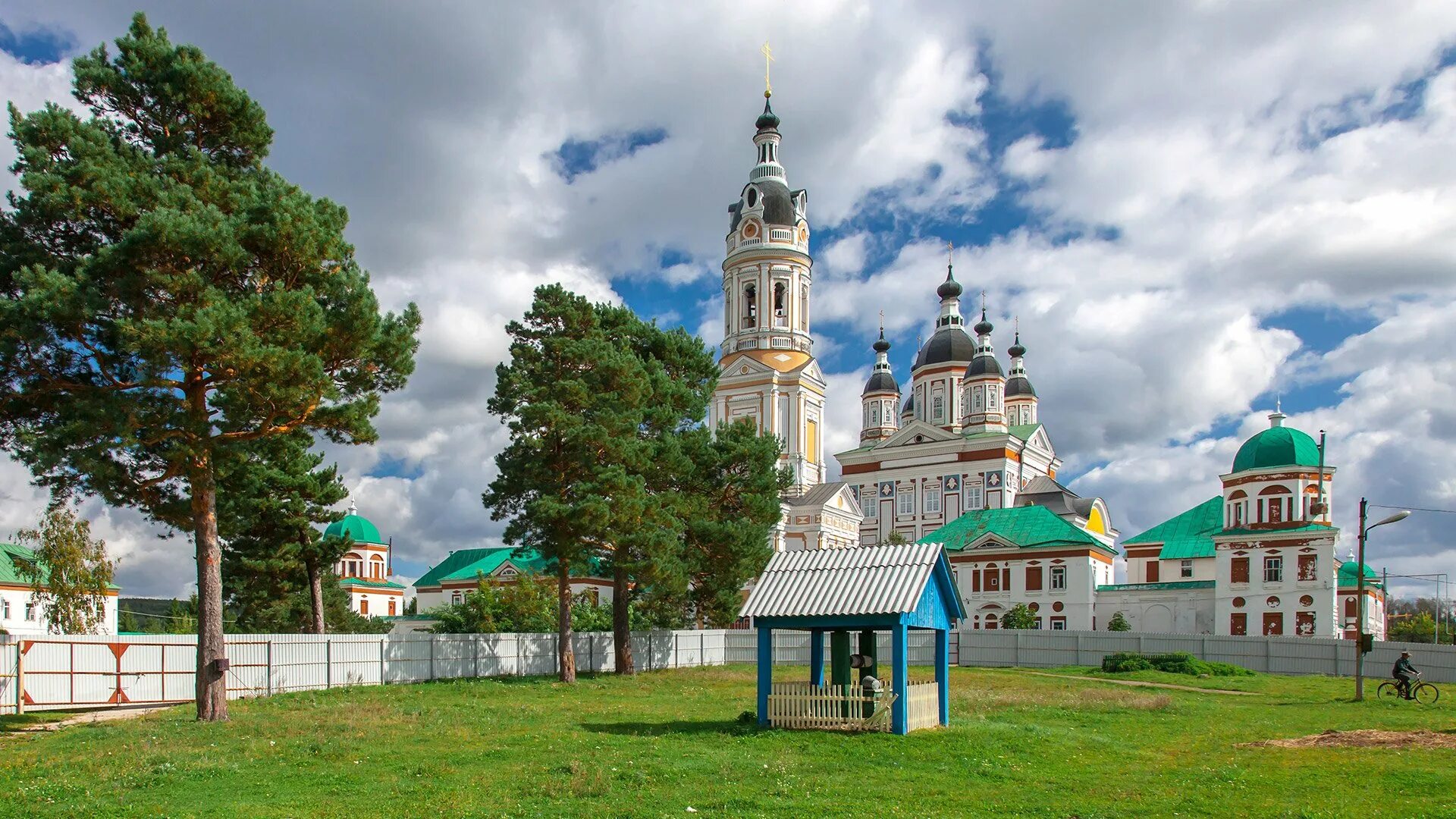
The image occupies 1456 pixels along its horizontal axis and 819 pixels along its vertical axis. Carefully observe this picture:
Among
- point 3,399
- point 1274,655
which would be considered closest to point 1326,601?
point 1274,655

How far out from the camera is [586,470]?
112 feet

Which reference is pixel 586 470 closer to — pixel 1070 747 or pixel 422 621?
pixel 1070 747

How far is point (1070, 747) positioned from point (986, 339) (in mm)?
82080

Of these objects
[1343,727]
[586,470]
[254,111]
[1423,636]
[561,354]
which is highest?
[254,111]

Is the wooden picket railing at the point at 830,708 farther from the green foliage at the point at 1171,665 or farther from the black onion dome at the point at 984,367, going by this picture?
the black onion dome at the point at 984,367

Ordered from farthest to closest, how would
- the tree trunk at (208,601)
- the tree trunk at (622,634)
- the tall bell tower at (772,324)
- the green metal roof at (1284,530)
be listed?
the tall bell tower at (772,324) → the green metal roof at (1284,530) → the tree trunk at (622,634) → the tree trunk at (208,601)

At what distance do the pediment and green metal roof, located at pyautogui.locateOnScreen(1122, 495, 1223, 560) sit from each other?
56.3 ft

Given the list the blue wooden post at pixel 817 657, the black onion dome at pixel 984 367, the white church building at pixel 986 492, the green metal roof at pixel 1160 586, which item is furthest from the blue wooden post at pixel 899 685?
the black onion dome at pixel 984 367

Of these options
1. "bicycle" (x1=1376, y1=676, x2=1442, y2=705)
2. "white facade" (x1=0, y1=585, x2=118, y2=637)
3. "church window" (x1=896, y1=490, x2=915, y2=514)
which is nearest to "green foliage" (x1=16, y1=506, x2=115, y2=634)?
"white facade" (x1=0, y1=585, x2=118, y2=637)

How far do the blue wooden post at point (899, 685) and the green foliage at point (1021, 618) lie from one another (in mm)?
45808

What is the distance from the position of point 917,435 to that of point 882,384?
16260 mm

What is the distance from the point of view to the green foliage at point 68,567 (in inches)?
1428

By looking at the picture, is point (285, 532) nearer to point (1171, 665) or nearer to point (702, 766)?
point (702, 766)

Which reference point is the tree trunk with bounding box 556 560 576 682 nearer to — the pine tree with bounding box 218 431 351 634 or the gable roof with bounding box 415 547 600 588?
the pine tree with bounding box 218 431 351 634
